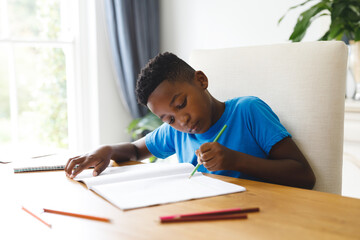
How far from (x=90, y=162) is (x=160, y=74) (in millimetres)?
309

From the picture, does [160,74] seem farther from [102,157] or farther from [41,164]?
[41,164]

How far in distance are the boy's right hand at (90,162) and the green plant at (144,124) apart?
1598 millimetres

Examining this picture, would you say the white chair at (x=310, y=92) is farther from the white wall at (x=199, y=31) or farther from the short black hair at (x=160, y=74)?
the white wall at (x=199, y=31)

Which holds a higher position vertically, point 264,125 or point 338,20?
point 338,20

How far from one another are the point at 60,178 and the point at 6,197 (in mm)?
179

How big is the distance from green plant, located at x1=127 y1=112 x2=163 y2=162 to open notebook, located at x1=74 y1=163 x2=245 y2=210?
171 centimetres

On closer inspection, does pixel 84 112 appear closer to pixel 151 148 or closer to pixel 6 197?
pixel 151 148

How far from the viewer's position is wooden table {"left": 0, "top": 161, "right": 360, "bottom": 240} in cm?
58

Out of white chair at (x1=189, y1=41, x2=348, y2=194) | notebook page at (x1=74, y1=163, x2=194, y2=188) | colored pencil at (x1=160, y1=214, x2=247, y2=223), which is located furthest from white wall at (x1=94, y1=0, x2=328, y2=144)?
colored pencil at (x1=160, y1=214, x2=247, y2=223)

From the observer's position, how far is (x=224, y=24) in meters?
2.67

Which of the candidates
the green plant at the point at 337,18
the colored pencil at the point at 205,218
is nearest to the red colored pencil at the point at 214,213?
the colored pencil at the point at 205,218

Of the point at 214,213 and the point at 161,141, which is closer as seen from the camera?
the point at 214,213

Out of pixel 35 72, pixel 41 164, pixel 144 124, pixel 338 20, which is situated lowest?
pixel 144 124

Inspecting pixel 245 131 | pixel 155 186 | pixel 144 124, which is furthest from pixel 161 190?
pixel 144 124
